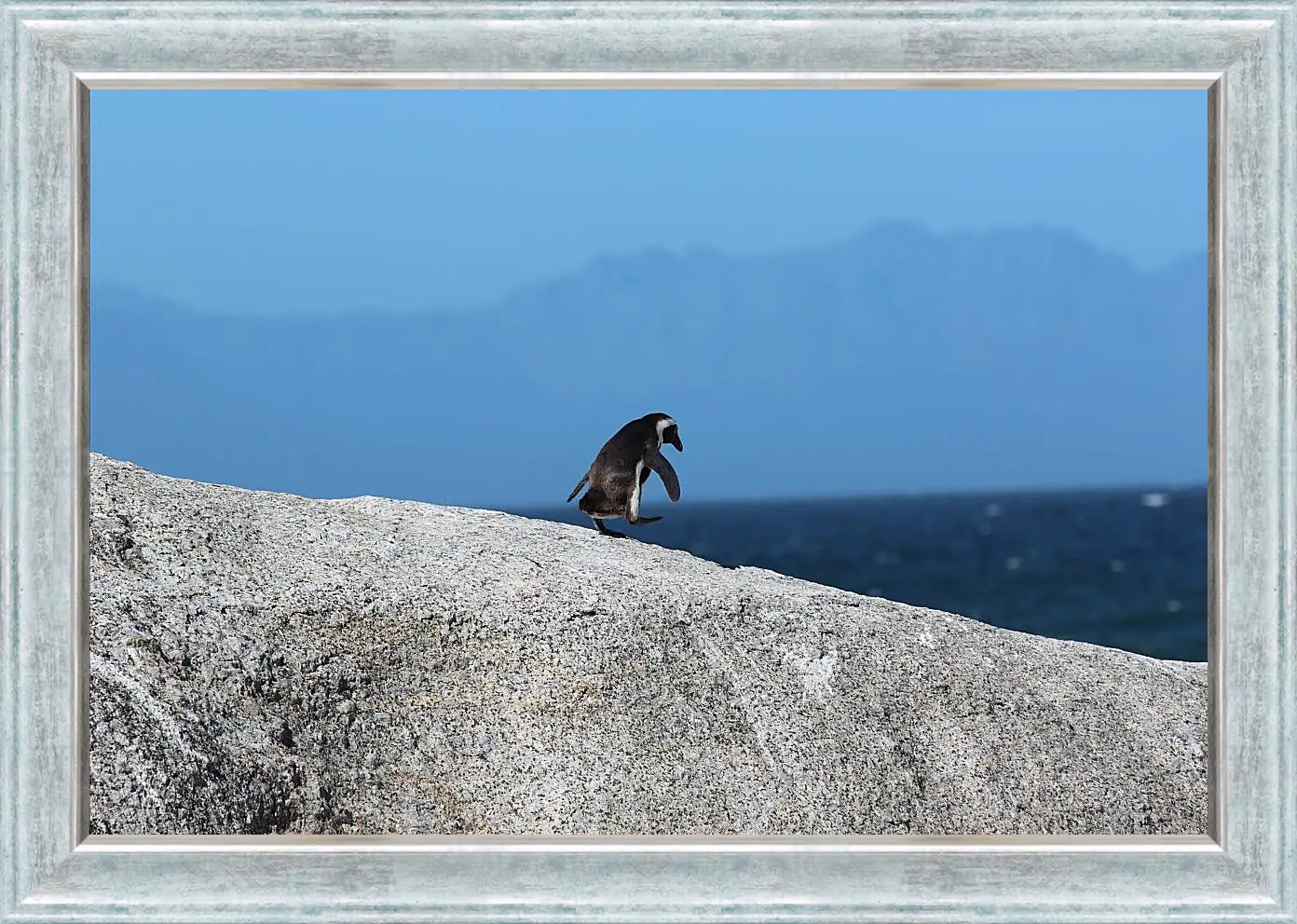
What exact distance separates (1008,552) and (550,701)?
2436cm

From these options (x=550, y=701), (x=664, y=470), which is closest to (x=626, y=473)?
(x=664, y=470)

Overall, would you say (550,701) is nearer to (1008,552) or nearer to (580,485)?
(580,485)

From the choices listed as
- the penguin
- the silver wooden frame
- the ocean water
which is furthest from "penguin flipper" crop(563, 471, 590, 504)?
the ocean water

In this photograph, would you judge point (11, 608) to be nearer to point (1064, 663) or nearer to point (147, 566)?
point (147, 566)

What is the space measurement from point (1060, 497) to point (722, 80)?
3681 cm

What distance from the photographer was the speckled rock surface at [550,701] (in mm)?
2389

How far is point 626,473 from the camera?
408cm

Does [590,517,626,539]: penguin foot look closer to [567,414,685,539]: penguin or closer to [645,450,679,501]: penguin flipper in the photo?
[567,414,685,539]: penguin

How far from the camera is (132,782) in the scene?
2.13 m

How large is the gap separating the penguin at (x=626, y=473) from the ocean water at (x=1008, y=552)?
24.9ft

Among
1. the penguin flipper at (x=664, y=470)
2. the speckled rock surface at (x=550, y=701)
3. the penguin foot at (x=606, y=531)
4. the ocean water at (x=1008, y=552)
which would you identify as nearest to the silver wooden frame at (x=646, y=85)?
the speckled rock surface at (x=550, y=701)

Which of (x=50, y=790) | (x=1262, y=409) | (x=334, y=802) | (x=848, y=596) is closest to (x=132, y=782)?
(x=50, y=790)

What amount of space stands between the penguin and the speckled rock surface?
830mm

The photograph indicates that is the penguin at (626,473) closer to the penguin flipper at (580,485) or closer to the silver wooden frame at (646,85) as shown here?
the penguin flipper at (580,485)
